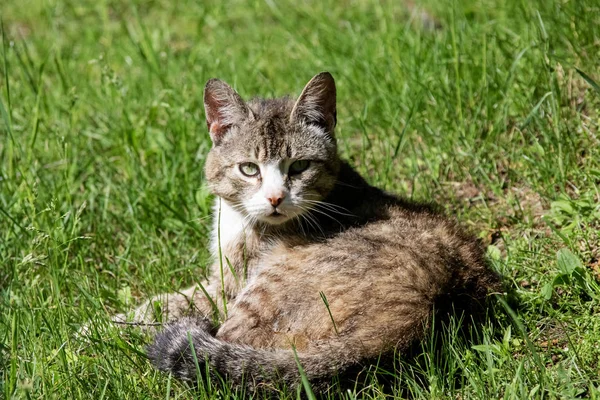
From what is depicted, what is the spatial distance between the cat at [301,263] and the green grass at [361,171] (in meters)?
0.18

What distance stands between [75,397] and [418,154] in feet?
9.59

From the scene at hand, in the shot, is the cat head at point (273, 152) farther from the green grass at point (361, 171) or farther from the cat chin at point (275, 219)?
the green grass at point (361, 171)

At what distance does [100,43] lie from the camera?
23.9 ft

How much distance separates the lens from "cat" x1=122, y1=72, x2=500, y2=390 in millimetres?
3186

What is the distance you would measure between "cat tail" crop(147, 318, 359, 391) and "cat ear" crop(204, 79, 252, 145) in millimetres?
1305

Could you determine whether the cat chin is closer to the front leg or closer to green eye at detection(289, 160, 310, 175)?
green eye at detection(289, 160, 310, 175)

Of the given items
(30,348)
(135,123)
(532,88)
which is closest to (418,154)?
(532,88)

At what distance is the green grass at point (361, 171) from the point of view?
3.32 metres

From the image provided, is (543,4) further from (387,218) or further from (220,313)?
(220,313)

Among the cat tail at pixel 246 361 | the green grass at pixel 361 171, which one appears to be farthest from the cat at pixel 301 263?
the green grass at pixel 361 171

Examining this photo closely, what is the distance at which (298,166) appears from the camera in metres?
4.01

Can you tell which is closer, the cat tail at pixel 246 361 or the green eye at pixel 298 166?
the cat tail at pixel 246 361

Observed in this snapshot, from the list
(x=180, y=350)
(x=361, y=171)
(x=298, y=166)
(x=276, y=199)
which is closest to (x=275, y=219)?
(x=276, y=199)

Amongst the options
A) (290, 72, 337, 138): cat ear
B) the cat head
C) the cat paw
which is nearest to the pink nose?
the cat head
